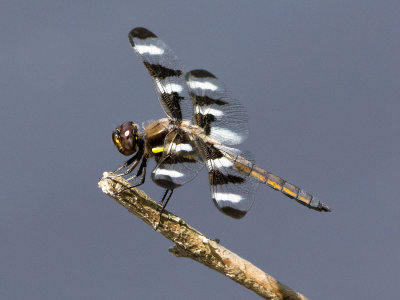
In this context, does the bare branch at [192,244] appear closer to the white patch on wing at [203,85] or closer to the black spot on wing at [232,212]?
the black spot on wing at [232,212]

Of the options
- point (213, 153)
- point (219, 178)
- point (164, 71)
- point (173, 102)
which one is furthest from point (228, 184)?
point (164, 71)

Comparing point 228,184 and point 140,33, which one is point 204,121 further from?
point 140,33

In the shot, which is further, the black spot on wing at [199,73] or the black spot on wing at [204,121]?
the black spot on wing at [204,121]

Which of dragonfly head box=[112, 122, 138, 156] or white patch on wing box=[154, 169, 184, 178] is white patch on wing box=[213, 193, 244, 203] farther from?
dragonfly head box=[112, 122, 138, 156]

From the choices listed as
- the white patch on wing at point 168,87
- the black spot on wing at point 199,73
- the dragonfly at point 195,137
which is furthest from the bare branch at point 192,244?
the black spot on wing at point 199,73

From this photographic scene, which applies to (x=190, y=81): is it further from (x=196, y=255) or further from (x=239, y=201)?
(x=196, y=255)

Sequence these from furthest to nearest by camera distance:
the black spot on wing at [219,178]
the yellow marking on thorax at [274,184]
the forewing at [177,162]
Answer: the yellow marking on thorax at [274,184], the black spot on wing at [219,178], the forewing at [177,162]

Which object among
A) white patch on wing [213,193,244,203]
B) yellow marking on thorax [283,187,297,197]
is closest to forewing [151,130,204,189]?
white patch on wing [213,193,244,203]
